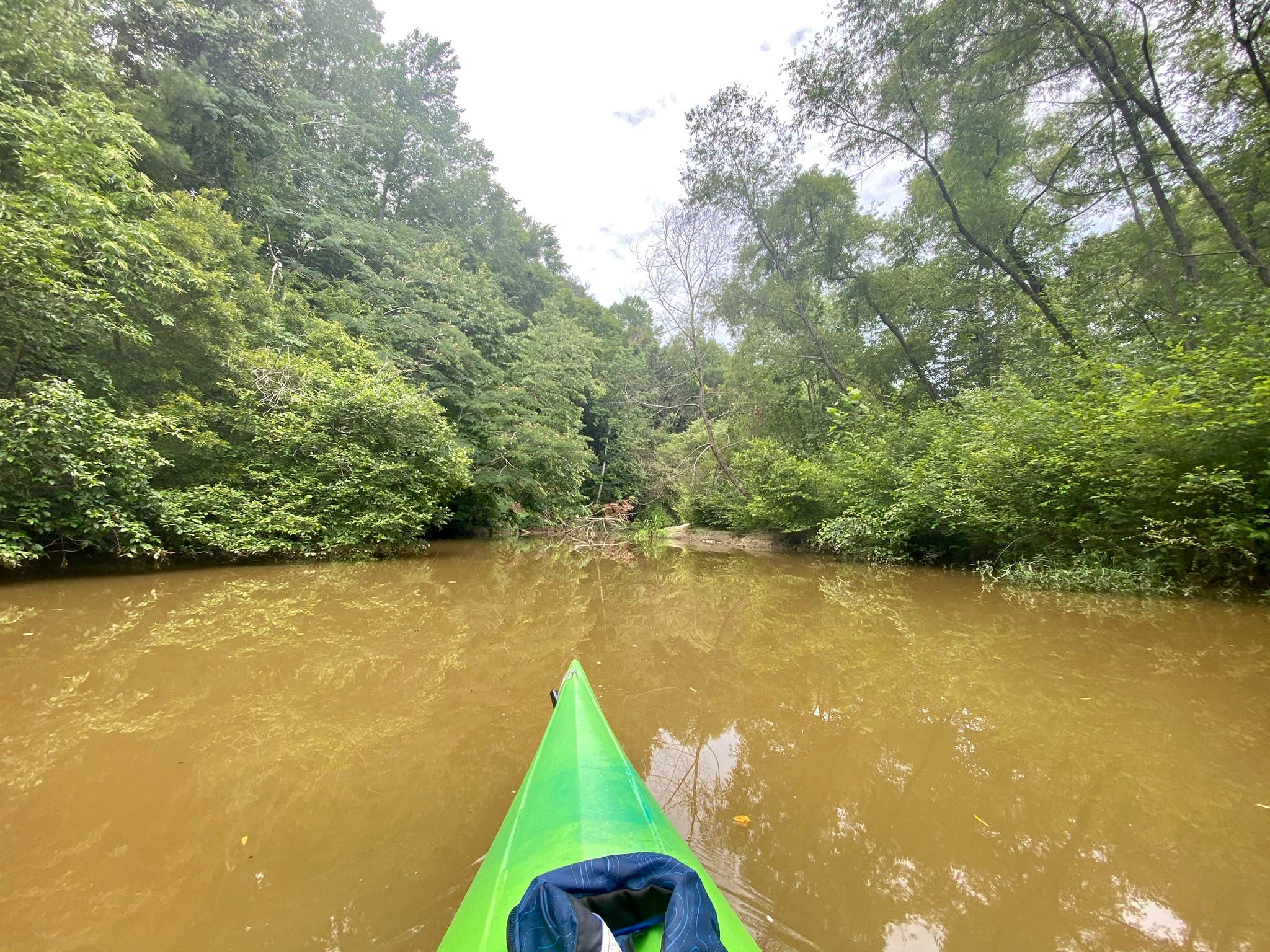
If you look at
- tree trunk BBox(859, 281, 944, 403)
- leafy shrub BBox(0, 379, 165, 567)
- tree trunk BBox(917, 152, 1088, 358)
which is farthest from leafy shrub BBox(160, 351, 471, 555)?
tree trunk BBox(917, 152, 1088, 358)

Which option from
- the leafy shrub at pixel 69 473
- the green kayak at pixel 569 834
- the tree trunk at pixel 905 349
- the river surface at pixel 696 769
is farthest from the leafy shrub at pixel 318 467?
the tree trunk at pixel 905 349

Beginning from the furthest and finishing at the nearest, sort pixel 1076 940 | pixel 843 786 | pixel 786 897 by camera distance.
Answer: pixel 843 786, pixel 786 897, pixel 1076 940

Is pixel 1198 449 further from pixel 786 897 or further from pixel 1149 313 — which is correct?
pixel 786 897

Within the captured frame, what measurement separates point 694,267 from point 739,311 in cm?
159

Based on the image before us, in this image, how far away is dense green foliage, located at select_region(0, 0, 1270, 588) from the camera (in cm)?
494

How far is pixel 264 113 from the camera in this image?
9727 millimetres

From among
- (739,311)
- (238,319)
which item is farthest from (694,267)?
(238,319)

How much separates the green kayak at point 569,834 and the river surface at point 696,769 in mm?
316

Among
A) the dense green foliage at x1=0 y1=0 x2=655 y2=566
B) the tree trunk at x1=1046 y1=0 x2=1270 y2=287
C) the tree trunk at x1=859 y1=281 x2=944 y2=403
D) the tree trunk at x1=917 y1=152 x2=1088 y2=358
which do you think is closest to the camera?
the dense green foliage at x1=0 y1=0 x2=655 y2=566

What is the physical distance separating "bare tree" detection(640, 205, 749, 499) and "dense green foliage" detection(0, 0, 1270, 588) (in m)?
0.07

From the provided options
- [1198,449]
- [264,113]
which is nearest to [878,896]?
[1198,449]

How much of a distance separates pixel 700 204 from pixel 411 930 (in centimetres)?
1345

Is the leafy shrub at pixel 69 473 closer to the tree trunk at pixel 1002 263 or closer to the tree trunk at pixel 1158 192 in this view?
the tree trunk at pixel 1002 263

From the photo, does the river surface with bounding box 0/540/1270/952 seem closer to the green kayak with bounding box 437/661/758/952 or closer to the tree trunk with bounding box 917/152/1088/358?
the green kayak with bounding box 437/661/758/952
